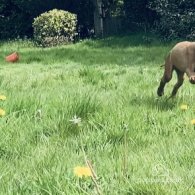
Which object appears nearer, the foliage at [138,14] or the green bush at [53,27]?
the green bush at [53,27]

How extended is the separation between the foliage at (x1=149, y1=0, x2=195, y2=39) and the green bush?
3165 millimetres

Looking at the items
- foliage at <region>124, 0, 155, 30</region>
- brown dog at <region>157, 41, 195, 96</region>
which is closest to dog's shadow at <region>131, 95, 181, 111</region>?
brown dog at <region>157, 41, 195, 96</region>

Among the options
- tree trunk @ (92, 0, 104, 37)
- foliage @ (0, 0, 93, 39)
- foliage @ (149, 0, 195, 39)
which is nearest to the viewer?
foliage @ (149, 0, 195, 39)

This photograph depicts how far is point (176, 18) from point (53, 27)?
14.0 ft

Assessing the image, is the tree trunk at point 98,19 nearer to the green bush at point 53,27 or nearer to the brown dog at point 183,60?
the green bush at point 53,27

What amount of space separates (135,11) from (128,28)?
73 centimetres

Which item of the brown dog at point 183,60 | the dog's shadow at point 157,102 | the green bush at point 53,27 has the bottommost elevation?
the green bush at point 53,27

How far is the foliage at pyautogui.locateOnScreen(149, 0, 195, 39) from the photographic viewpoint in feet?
54.0

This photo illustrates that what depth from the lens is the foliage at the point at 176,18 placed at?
1647 cm


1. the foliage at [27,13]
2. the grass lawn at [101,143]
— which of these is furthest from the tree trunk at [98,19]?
the grass lawn at [101,143]

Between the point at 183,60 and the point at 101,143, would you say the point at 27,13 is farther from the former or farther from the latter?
the point at 101,143

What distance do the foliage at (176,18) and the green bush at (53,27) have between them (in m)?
3.17

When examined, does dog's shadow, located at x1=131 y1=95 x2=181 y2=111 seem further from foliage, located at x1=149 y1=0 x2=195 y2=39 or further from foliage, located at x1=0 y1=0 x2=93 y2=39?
foliage, located at x1=0 y1=0 x2=93 y2=39

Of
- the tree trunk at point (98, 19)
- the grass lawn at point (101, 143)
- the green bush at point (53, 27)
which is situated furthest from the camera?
the tree trunk at point (98, 19)
